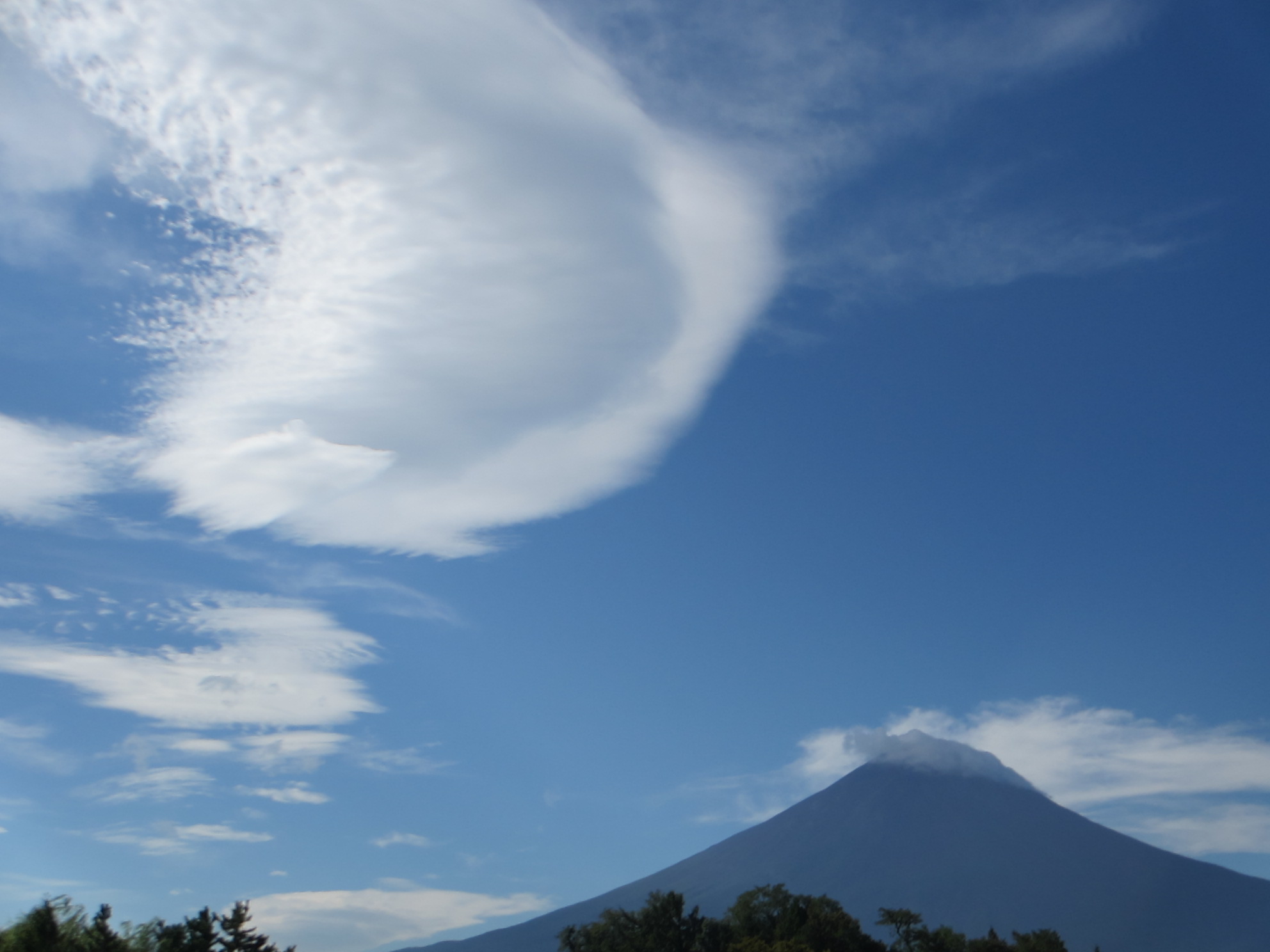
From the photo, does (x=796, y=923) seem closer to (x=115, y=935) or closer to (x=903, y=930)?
(x=903, y=930)

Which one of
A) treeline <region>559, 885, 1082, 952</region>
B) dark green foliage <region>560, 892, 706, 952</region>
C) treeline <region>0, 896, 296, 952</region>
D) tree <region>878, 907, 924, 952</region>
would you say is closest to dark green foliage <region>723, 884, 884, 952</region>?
treeline <region>559, 885, 1082, 952</region>

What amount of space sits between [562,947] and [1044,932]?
1423 inches

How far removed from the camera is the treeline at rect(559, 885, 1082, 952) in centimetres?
5566

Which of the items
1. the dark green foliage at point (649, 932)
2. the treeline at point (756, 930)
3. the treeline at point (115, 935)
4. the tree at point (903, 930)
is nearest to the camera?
Answer: the treeline at point (115, 935)

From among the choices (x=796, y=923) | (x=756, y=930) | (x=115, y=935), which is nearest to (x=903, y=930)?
(x=796, y=923)

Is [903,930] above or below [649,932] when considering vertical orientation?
below

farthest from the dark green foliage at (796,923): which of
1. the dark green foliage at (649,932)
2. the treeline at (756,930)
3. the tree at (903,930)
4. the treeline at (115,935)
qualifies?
the treeline at (115,935)

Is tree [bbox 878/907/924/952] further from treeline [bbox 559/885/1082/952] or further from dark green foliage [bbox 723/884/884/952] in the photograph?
dark green foliage [bbox 723/884/884/952]

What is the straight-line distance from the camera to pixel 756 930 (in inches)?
2296

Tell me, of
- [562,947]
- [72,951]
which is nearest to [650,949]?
[562,947]

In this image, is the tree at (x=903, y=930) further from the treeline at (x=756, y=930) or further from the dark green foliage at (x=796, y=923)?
the dark green foliage at (x=796, y=923)

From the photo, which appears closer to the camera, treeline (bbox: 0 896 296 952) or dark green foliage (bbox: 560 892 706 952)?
treeline (bbox: 0 896 296 952)

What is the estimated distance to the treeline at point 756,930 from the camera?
183ft

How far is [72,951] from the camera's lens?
121 ft
